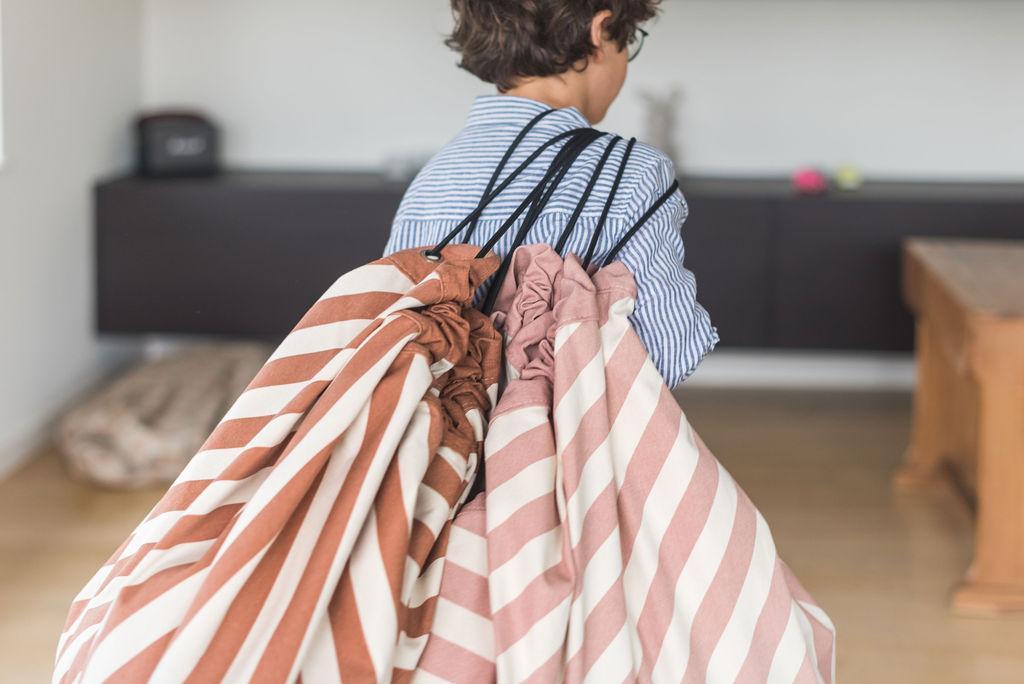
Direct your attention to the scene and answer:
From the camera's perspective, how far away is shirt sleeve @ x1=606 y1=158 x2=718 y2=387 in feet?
4.11

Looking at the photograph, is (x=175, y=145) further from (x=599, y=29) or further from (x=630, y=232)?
(x=630, y=232)

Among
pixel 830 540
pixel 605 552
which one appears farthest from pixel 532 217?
pixel 830 540

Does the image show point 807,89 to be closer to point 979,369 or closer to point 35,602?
point 979,369

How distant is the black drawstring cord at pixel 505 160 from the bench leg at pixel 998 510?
1415mm

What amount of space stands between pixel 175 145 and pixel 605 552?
3000 millimetres

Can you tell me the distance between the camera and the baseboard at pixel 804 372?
159 inches

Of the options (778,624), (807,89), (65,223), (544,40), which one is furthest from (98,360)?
(778,624)

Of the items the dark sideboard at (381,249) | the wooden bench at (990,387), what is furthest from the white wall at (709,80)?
the wooden bench at (990,387)

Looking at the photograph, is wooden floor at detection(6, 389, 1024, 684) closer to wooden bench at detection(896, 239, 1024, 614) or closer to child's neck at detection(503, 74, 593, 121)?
wooden bench at detection(896, 239, 1024, 614)

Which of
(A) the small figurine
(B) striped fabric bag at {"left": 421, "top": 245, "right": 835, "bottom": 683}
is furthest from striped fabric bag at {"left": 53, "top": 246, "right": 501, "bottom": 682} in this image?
(A) the small figurine

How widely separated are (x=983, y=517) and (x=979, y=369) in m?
0.33

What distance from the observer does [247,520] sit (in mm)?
1021

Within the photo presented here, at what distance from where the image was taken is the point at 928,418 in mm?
3127

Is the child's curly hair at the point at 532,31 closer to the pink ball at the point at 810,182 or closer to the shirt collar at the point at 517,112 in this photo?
the shirt collar at the point at 517,112
